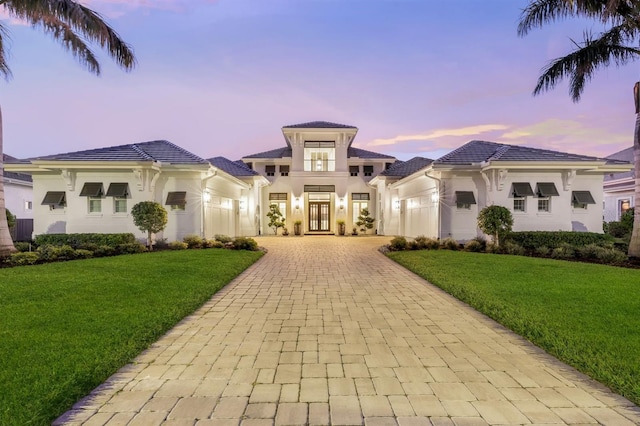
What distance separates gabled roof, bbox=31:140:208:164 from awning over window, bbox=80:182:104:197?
110cm

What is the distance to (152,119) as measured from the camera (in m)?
25.3

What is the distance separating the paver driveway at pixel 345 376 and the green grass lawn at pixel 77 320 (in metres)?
0.21

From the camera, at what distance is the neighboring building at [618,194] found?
19.3m

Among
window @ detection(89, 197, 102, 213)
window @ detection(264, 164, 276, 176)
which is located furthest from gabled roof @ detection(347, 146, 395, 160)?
window @ detection(89, 197, 102, 213)

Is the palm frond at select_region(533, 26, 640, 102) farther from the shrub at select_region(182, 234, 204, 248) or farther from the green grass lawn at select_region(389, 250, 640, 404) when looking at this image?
the shrub at select_region(182, 234, 204, 248)

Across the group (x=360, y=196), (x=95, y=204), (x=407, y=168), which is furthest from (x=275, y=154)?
(x=95, y=204)

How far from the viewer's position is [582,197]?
1400 centimetres

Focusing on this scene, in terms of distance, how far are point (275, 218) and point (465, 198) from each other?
1253 centimetres

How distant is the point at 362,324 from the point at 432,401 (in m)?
1.96

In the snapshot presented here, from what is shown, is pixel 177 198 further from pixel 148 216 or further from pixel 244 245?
pixel 244 245

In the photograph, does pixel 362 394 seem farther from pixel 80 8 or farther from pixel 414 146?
pixel 414 146

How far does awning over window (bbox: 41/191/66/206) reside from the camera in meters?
13.6

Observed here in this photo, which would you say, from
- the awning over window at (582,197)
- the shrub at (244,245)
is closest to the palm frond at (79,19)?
the shrub at (244,245)

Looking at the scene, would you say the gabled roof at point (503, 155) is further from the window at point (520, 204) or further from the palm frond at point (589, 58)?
the palm frond at point (589, 58)
